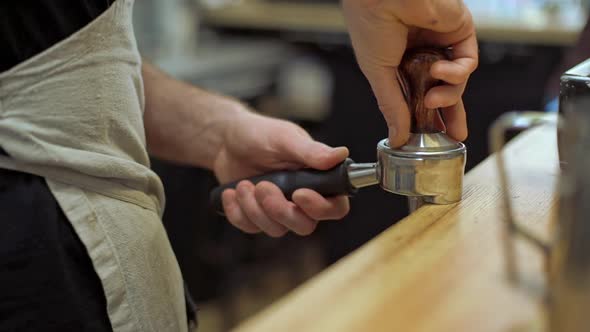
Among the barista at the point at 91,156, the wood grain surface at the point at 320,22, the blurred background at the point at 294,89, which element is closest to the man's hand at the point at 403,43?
the barista at the point at 91,156

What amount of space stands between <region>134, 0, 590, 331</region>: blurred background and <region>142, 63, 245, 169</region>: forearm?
1.06 metres

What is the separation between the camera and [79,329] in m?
0.70

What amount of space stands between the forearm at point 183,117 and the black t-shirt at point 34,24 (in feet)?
0.76

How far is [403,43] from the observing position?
2.12 ft

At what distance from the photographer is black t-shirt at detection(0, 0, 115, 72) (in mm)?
698

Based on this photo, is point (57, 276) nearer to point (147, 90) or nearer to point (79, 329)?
point (79, 329)

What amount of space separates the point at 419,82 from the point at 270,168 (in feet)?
0.94

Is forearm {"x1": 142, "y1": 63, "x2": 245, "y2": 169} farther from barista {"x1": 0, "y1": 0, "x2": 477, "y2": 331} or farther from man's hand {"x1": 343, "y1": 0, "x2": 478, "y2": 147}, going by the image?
man's hand {"x1": 343, "y1": 0, "x2": 478, "y2": 147}

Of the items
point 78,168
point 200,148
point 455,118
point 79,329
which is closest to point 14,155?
point 78,168

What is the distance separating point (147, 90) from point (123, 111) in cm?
21

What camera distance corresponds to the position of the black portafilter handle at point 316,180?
2.39ft

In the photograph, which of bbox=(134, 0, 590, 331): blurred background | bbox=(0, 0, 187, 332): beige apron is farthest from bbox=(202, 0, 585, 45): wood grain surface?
bbox=(0, 0, 187, 332): beige apron

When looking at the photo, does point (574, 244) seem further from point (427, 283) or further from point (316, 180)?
point (316, 180)

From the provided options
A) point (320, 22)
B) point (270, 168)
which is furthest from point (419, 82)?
point (320, 22)
